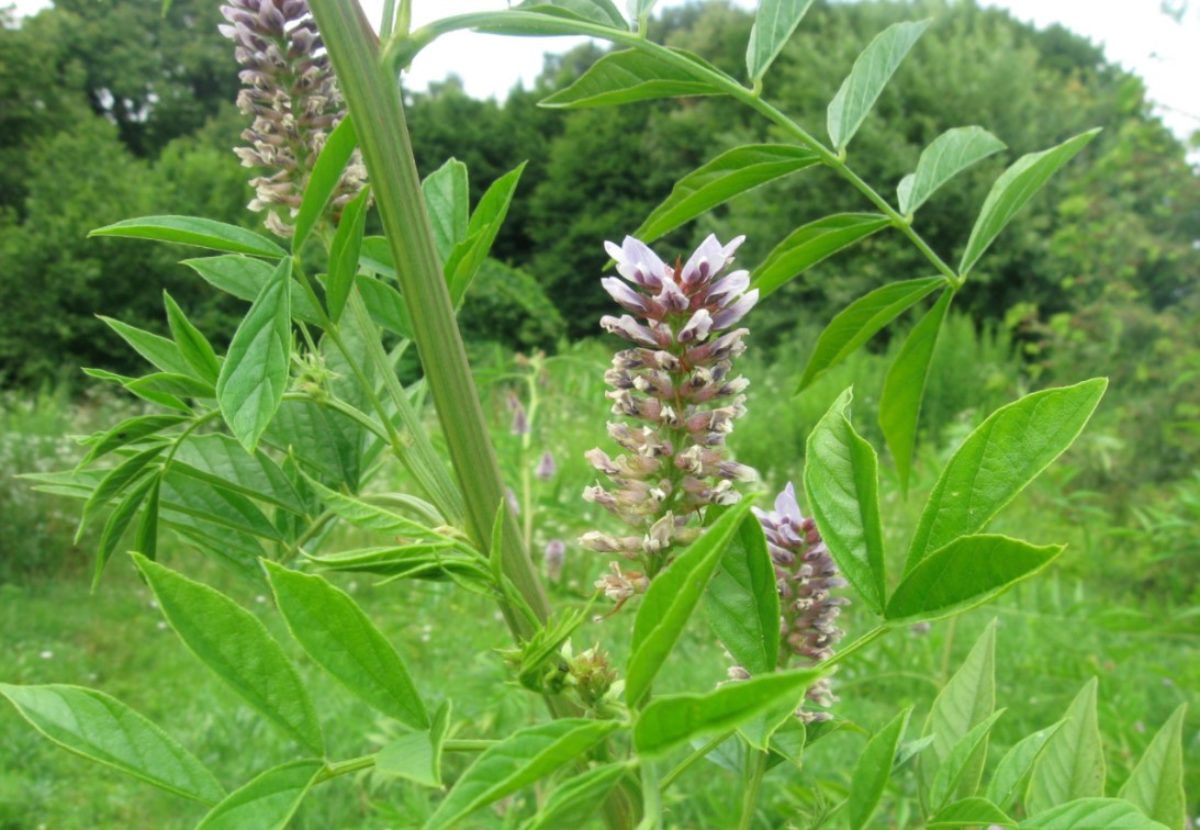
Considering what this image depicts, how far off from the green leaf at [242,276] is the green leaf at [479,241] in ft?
0.25

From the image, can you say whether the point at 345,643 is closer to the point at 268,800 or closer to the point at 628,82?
the point at 268,800

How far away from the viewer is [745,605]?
0.35 m

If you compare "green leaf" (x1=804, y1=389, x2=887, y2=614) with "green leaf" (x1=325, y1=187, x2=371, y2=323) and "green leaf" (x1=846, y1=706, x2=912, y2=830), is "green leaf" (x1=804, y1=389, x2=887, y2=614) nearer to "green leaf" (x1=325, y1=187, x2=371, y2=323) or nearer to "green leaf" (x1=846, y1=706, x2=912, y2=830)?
"green leaf" (x1=846, y1=706, x2=912, y2=830)

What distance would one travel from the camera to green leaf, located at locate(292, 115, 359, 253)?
375 millimetres

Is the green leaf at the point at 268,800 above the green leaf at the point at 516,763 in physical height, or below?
below

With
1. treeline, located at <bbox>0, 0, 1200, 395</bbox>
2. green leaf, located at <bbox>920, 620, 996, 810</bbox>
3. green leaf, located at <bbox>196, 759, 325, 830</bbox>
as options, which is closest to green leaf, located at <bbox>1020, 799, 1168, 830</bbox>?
green leaf, located at <bbox>920, 620, 996, 810</bbox>

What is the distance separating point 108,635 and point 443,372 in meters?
4.07

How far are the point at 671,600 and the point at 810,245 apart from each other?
295mm

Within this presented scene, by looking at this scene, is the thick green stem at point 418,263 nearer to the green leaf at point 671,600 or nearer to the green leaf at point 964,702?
the green leaf at point 671,600

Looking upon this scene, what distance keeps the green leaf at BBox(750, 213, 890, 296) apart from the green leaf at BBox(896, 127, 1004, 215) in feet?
0.18

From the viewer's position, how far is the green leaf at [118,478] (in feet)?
1.39

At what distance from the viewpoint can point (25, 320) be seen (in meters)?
9.14

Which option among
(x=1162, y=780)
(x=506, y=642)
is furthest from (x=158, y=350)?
(x=506, y=642)

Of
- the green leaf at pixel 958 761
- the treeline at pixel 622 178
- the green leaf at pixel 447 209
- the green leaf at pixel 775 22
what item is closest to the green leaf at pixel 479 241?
the green leaf at pixel 447 209
